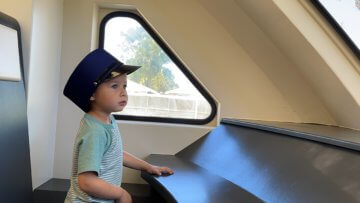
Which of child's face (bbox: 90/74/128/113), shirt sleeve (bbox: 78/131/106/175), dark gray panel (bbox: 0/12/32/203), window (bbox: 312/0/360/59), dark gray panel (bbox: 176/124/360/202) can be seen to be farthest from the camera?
→ window (bbox: 312/0/360/59)

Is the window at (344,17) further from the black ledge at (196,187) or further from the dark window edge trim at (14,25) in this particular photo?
the dark window edge trim at (14,25)

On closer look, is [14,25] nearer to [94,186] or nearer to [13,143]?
[13,143]

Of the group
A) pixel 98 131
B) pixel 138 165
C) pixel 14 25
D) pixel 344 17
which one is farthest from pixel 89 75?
pixel 344 17

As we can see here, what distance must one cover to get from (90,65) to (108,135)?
0.90 ft

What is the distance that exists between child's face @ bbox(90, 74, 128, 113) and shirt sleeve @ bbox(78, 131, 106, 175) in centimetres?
12

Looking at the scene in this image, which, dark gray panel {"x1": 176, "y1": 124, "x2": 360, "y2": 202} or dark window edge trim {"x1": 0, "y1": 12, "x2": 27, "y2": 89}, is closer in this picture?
dark gray panel {"x1": 176, "y1": 124, "x2": 360, "y2": 202}

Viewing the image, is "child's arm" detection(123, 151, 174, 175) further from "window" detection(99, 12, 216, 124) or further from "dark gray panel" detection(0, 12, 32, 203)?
"window" detection(99, 12, 216, 124)

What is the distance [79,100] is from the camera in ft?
4.53

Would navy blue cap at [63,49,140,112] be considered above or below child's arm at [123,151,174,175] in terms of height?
above

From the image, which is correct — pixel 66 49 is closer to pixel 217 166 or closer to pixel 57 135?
pixel 57 135

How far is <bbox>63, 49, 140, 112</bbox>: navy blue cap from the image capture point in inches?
52.5

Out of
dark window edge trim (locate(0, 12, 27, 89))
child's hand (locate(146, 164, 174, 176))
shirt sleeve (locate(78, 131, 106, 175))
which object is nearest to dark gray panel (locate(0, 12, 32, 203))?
dark window edge trim (locate(0, 12, 27, 89))

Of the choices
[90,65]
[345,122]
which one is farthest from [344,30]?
[90,65]

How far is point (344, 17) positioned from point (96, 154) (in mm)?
1507
